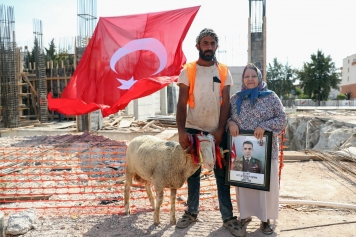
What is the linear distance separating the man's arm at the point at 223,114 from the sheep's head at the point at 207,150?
213 mm

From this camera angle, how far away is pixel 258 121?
326 centimetres

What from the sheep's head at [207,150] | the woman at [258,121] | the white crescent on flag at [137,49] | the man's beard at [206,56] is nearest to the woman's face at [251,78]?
the woman at [258,121]

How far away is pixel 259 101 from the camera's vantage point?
326 cm

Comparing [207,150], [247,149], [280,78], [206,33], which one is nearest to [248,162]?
[247,149]

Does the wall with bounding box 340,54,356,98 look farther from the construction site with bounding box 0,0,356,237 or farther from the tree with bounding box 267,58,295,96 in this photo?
the construction site with bounding box 0,0,356,237

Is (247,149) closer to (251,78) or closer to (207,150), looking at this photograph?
(207,150)

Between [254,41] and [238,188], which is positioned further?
[254,41]

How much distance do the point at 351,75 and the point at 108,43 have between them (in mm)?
53932

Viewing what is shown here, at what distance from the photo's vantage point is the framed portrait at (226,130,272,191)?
3.16 metres

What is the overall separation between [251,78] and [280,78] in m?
48.5

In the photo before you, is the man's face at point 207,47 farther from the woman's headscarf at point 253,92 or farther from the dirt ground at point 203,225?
the dirt ground at point 203,225

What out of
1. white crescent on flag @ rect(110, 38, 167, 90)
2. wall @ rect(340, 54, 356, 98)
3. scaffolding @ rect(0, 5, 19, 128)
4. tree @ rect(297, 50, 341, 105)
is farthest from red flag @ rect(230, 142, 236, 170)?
wall @ rect(340, 54, 356, 98)

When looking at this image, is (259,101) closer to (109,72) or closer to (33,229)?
(33,229)

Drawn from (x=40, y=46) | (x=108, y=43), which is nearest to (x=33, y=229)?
(x=108, y=43)
